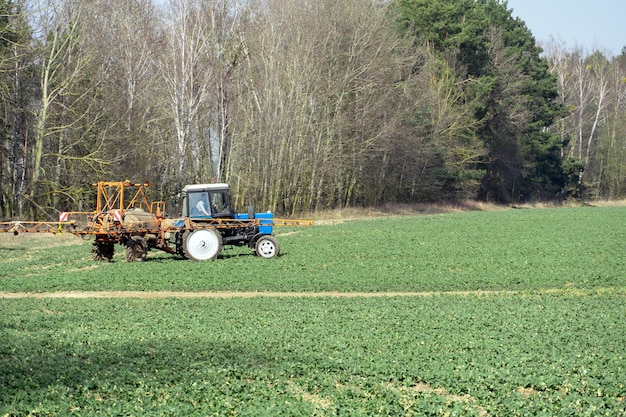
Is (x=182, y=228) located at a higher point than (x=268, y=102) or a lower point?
lower

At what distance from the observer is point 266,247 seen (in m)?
26.2

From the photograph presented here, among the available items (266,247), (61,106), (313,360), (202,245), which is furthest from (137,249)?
(61,106)

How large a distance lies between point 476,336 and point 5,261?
1874 cm

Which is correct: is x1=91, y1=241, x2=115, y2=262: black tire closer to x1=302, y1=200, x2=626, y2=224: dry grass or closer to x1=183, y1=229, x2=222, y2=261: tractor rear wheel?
x1=183, y1=229, x2=222, y2=261: tractor rear wheel

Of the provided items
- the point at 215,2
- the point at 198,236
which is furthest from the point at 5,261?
the point at 215,2

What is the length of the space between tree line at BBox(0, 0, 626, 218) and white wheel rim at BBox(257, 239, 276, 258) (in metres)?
14.6

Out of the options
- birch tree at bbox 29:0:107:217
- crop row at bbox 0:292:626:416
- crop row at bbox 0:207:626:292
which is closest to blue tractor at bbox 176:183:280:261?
crop row at bbox 0:207:626:292

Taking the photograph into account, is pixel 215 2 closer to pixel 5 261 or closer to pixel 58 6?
pixel 58 6

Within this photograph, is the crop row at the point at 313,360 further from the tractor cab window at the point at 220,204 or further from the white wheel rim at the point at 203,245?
the tractor cab window at the point at 220,204

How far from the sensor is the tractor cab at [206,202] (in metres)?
26.0

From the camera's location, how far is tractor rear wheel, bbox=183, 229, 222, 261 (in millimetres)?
25094

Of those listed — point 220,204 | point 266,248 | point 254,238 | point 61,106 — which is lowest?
point 266,248

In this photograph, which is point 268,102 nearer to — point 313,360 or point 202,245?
point 202,245

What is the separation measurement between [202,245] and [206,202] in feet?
5.30
